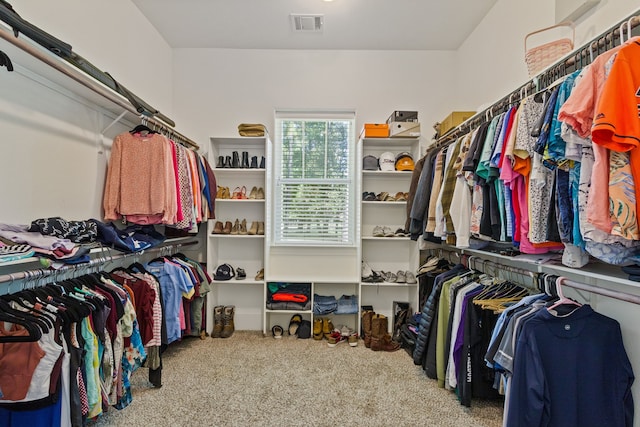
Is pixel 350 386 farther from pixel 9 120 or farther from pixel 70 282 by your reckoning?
pixel 9 120

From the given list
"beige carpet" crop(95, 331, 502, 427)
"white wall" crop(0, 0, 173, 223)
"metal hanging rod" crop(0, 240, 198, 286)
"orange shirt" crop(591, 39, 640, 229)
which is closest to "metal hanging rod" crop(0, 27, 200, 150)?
"white wall" crop(0, 0, 173, 223)

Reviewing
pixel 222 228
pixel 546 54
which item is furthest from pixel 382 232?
pixel 546 54

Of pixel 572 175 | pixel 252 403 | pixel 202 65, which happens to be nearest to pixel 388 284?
pixel 252 403

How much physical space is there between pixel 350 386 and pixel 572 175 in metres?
1.94

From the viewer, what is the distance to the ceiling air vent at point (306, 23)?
9.85 feet

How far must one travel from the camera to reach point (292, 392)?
231cm

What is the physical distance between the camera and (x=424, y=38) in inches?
132

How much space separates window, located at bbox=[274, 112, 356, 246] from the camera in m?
3.64

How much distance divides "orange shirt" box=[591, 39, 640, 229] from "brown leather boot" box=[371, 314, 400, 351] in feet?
7.81

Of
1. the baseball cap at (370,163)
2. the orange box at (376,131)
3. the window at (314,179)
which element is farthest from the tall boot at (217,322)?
the orange box at (376,131)

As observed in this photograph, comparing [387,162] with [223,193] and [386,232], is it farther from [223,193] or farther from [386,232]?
[223,193]

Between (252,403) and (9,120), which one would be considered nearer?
(9,120)

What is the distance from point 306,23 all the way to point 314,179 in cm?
150

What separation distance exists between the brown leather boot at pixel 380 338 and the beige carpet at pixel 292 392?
78 mm
